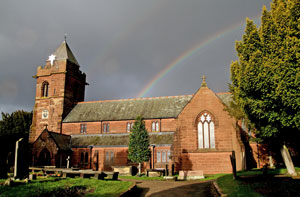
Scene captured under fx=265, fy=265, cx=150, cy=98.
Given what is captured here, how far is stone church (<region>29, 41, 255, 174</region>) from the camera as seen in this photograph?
36500 millimetres

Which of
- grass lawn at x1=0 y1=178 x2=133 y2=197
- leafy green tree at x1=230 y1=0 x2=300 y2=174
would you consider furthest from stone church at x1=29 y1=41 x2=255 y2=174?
grass lawn at x1=0 y1=178 x2=133 y2=197

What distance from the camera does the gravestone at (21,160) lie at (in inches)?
822

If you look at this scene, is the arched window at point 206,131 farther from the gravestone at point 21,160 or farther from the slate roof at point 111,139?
the gravestone at point 21,160

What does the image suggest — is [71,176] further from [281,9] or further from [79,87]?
[79,87]

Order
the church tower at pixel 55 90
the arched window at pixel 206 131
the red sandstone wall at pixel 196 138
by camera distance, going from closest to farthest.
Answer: the red sandstone wall at pixel 196 138, the arched window at pixel 206 131, the church tower at pixel 55 90

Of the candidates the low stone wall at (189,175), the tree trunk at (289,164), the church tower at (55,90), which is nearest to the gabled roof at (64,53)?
the church tower at (55,90)

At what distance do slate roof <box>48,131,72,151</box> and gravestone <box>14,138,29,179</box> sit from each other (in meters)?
21.1

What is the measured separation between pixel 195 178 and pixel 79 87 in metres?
37.9

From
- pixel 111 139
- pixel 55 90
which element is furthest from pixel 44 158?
pixel 55 90

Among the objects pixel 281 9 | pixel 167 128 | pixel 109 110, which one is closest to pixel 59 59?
pixel 109 110

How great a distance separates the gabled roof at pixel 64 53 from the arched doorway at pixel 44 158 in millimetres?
20388

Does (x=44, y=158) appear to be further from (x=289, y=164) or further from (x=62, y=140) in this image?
(x=289, y=164)

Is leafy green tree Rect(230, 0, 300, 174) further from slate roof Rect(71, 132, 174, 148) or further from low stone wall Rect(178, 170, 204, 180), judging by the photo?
slate roof Rect(71, 132, 174, 148)

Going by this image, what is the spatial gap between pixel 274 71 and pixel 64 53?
45.4 m
